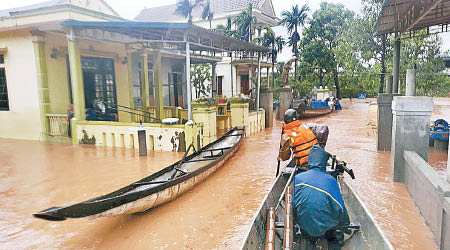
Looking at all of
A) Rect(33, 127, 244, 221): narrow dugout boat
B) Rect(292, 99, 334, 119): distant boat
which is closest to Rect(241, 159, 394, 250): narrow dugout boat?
Rect(33, 127, 244, 221): narrow dugout boat

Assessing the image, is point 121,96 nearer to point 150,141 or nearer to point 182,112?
point 182,112

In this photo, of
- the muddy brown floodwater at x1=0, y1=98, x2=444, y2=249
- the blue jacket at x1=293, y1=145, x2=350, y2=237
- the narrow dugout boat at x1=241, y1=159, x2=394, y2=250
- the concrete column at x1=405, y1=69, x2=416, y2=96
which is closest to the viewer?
the narrow dugout boat at x1=241, y1=159, x2=394, y2=250

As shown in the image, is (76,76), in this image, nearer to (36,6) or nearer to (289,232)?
(36,6)

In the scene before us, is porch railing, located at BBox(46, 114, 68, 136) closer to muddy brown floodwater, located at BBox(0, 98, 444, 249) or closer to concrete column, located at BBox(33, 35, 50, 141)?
concrete column, located at BBox(33, 35, 50, 141)

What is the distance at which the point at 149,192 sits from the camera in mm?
4934

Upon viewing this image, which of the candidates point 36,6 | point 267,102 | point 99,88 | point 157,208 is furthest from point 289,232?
point 36,6

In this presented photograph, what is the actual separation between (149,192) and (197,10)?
89.2ft

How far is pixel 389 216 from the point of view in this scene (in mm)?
5234

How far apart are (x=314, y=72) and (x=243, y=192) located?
27025 mm

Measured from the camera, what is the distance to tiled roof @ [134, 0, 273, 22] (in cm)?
2783

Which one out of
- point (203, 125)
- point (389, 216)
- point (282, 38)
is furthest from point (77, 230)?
point (282, 38)

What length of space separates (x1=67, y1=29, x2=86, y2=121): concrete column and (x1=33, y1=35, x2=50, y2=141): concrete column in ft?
5.04

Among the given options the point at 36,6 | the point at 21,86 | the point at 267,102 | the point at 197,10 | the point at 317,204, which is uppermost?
the point at 197,10

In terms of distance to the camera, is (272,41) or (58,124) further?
(272,41)
